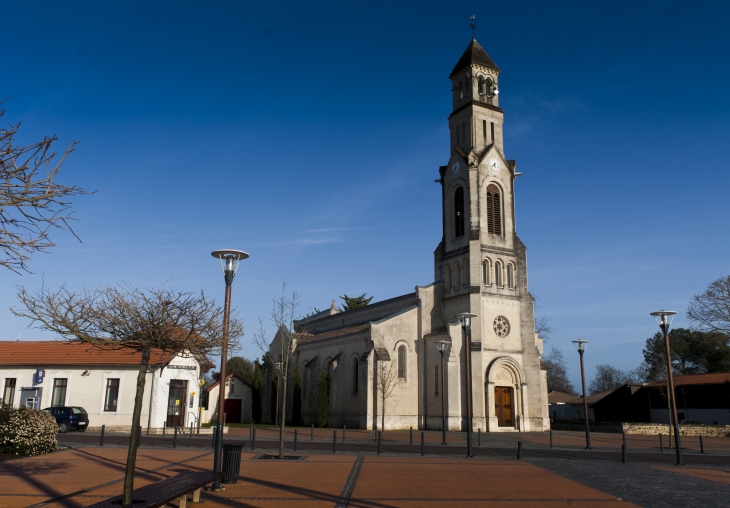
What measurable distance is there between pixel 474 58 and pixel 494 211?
12532mm

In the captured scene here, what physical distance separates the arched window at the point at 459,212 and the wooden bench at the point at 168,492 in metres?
34.7

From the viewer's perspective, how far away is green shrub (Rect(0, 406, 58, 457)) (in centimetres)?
1877

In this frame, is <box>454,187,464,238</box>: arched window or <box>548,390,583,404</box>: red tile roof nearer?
<box>454,187,464,238</box>: arched window

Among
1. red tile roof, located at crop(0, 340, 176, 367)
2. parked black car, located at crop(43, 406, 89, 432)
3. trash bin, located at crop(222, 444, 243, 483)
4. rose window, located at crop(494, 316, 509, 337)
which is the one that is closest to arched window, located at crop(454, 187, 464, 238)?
rose window, located at crop(494, 316, 509, 337)

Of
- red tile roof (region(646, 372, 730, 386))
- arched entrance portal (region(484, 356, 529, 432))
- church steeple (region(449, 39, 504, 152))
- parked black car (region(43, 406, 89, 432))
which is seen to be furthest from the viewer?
red tile roof (region(646, 372, 730, 386))

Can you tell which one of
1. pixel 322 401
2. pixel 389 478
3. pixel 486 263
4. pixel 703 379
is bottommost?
pixel 389 478

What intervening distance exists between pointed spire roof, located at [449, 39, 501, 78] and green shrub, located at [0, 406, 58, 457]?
126 ft

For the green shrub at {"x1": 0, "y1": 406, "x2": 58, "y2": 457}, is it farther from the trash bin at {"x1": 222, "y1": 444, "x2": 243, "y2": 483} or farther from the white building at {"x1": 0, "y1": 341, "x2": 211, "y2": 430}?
the white building at {"x1": 0, "y1": 341, "x2": 211, "y2": 430}

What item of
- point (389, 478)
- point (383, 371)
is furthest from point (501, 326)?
point (389, 478)

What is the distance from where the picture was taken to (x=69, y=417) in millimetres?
30328

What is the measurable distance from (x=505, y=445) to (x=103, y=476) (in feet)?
64.0

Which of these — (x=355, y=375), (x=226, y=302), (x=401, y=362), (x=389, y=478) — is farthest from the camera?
(x=355, y=375)

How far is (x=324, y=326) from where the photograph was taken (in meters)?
58.7

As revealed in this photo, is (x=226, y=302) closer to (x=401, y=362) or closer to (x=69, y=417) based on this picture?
(x=69, y=417)
